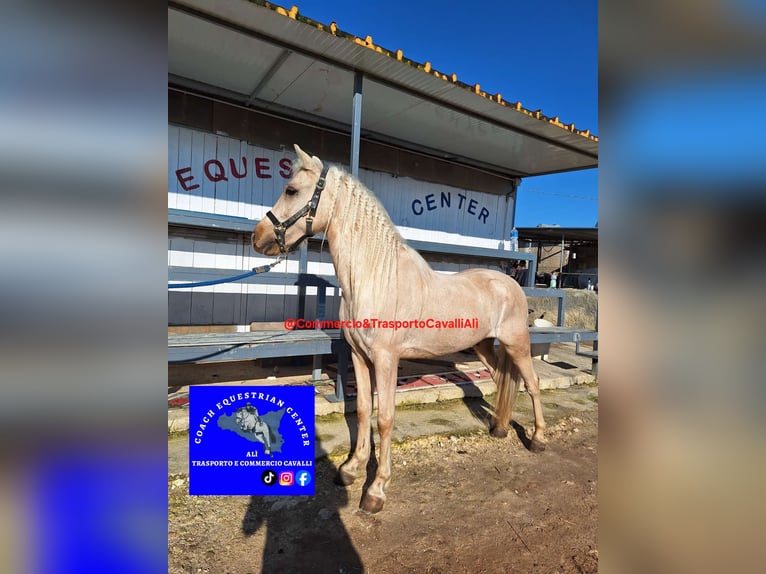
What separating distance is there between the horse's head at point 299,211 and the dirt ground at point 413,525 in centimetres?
151

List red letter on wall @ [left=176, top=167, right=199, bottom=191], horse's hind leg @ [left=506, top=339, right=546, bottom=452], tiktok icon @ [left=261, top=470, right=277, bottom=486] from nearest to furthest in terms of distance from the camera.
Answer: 1. tiktok icon @ [left=261, top=470, right=277, bottom=486]
2. horse's hind leg @ [left=506, top=339, right=546, bottom=452]
3. red letter on wall @ [left=176, top=167, right=199, bottom=191]

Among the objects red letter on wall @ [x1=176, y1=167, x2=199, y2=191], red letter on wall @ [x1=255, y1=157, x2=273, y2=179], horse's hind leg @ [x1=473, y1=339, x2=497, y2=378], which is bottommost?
horse's hind leg @ [x1=473, y1=339, x2=497, y2=378]

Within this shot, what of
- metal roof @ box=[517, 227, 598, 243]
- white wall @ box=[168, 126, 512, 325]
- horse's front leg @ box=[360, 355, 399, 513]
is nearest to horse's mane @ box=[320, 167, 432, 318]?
horse's front leg @ box=[360, 355, 399, 513]

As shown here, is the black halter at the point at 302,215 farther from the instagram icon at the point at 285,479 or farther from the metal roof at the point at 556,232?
the metal roof at the point at 556,232

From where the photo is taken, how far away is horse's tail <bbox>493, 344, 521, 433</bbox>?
→ 3.23 meters

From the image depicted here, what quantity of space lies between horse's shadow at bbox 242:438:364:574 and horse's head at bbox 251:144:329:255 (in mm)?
1472

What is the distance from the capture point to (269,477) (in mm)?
1698

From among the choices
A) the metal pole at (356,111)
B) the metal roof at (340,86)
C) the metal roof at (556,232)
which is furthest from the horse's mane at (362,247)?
the metal roof at (556,232)

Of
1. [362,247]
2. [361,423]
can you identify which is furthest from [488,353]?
[362,247]

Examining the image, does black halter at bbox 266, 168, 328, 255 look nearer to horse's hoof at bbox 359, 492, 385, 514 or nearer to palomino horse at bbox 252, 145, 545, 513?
palomino horse at bbox 252, 145, 545, 513

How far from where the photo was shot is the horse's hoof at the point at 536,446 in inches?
119

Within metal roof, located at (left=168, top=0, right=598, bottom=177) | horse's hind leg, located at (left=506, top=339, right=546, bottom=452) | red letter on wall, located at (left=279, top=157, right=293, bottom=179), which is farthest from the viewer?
red letter on wall, located at (left=279, top=157, right=293, bottom=179)
